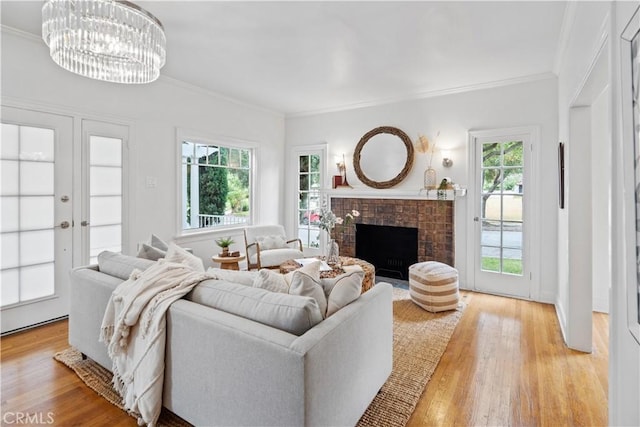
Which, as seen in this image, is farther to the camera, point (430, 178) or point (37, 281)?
point (430, 178)

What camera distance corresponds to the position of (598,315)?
3432 mm

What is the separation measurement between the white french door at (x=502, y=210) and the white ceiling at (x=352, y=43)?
823mm

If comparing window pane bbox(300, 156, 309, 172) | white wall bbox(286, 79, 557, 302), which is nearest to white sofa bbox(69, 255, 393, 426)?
white wall bbox(286, 79, 557, 302)

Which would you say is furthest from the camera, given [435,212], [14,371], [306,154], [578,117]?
[306,154]

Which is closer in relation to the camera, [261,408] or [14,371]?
[261,408]

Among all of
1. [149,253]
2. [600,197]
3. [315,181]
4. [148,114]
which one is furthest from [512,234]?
[148,114]

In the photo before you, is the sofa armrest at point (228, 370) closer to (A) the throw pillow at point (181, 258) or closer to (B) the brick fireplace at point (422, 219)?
(A) the throw pillow at point (181, 258)

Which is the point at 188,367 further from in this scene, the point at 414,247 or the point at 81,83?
the point at 414,247

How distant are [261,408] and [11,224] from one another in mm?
3129

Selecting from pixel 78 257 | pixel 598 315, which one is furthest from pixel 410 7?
pixel 78 257

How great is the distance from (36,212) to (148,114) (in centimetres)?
162

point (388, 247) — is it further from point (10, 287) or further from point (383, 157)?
point (10, 287)

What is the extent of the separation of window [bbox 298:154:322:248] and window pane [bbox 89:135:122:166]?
9.83 ft

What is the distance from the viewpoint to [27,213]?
3035 mm
